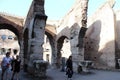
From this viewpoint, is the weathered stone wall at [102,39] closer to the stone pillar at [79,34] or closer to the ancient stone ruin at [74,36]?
the ancient stone ruin at [74,36]

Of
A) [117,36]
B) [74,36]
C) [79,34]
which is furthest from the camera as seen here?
[117,36]

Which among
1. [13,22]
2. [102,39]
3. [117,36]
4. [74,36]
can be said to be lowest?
[74,36]

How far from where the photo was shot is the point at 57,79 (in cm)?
1076

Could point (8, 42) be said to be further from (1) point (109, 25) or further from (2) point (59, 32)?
(1) point (109, 25)

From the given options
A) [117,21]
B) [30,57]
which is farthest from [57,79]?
[117,21]

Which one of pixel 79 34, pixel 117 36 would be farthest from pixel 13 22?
pixel 117 36

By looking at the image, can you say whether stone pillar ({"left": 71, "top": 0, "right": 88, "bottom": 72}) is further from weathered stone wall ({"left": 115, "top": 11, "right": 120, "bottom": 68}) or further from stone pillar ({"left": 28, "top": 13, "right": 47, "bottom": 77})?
weathered stone wall ({"left": 115, "top": 11, "right": 120, "bottom": 68})

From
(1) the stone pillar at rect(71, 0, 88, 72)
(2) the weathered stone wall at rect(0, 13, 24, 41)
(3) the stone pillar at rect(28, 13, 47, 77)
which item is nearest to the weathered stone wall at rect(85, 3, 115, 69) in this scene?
(1) the stone pillar at rect(71, 0, 88, 72)

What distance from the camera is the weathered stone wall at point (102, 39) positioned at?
19562 mm

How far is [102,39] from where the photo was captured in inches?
810

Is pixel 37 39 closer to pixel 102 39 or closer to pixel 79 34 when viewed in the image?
pixel 79 34

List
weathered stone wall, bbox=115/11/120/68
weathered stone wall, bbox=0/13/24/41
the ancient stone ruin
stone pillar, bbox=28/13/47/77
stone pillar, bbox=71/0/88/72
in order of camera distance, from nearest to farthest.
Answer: stone pillar, bbox=28/13/47/77 → the ancient stone ruin → stone pillar, bbox=71/0/88/72 → weathered stone wall, bbox=0/13/24/41 → weathered stone wall, bbox=115/11/120/68

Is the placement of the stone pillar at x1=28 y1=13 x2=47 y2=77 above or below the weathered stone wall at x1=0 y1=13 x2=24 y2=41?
below

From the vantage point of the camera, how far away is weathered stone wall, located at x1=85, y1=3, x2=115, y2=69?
770 inches
